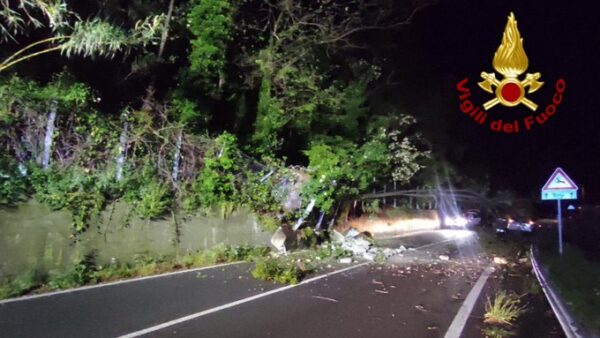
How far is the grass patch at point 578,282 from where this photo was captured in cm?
880

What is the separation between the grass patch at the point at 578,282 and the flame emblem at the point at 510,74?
210 inches

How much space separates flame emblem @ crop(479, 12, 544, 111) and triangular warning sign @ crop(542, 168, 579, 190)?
2.71 metres

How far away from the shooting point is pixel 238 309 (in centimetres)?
792

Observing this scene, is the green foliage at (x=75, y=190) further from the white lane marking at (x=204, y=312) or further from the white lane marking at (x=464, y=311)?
the white lane marking at (x=464, y=311)

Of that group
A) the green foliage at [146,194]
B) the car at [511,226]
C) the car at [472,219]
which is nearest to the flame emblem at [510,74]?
the green foliage at [146,194]

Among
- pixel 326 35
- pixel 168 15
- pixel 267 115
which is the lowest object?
pixel 267 115

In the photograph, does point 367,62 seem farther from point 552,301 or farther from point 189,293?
point 189,293

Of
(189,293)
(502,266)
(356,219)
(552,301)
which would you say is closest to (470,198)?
(356,219)

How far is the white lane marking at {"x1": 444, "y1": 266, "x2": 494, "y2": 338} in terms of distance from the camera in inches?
289

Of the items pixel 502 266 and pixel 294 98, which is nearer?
pixel 502 266

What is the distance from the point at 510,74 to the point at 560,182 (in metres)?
3.55

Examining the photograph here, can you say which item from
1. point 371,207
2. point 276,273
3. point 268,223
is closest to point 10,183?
point 276,273

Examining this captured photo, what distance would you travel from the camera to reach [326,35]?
1859 centimetres

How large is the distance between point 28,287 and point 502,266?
1360 centimetres
